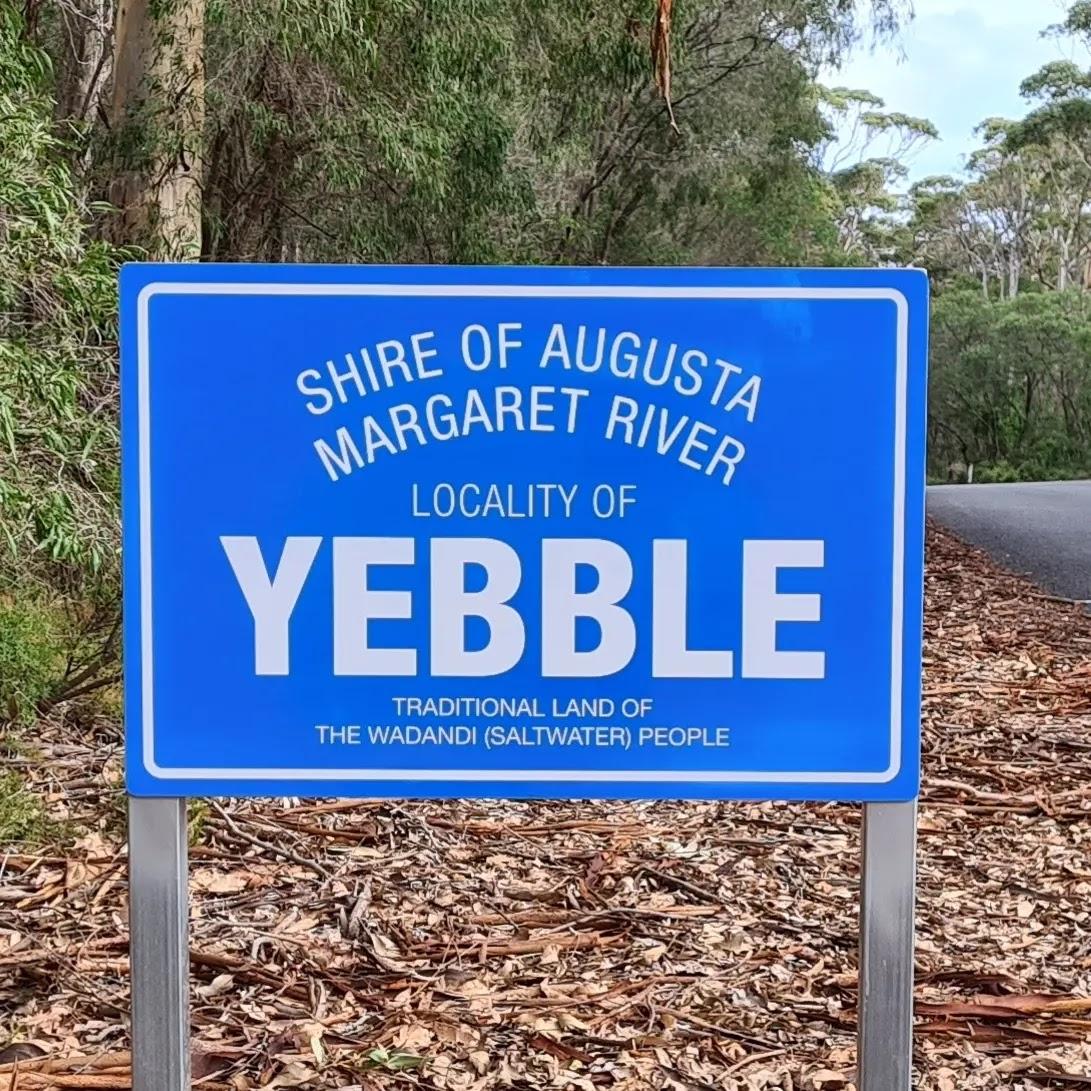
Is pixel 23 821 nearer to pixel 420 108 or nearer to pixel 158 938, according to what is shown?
pixel 158 938

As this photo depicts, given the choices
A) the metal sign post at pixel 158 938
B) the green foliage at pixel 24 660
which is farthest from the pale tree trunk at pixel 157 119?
the metal sign post at pixel 158 938

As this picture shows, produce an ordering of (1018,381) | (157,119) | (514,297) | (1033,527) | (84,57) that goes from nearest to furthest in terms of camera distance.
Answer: (514,297)
(157,119)
(84,57)
(1033,527)
(1018,381)

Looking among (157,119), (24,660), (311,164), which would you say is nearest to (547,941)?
(24,660)

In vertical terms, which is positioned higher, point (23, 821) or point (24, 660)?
point (24, 660)

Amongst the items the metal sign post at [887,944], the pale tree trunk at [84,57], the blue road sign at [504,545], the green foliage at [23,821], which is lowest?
the green foliage at [23,821]

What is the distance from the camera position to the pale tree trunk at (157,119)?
22.7ft

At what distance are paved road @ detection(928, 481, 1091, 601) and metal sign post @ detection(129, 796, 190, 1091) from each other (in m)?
9.01

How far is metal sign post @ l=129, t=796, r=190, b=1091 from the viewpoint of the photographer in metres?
1.86

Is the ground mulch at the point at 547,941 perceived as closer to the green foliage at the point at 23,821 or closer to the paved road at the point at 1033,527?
the green foliage at the point at 23,821

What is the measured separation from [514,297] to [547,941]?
6.85ft

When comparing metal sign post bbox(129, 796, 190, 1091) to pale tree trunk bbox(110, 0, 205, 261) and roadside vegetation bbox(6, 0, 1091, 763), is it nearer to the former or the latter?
roadside vegetation bbox(6, 0, 1091, 763)

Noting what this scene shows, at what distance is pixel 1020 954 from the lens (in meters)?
3.43

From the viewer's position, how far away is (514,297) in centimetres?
179

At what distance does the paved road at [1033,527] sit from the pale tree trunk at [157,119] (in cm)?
687
